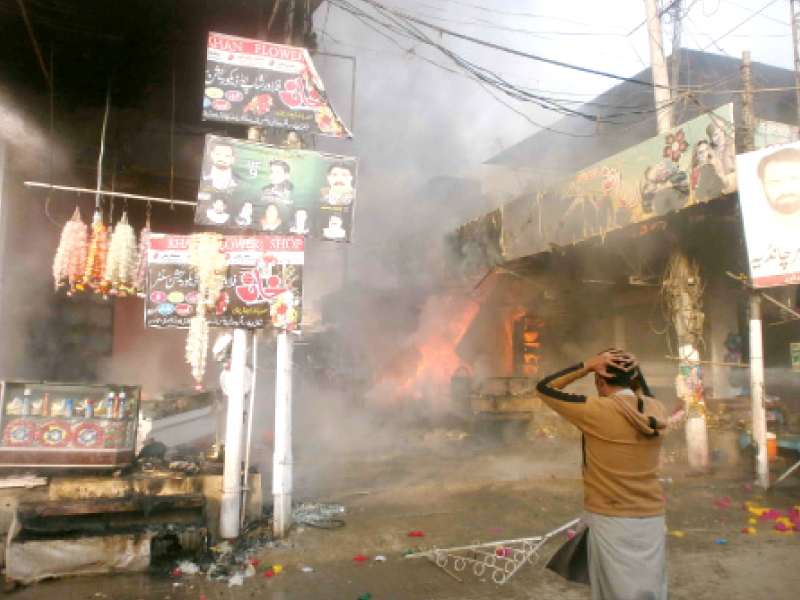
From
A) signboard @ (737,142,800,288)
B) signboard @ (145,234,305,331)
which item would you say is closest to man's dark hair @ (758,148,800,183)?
signboard @ (737,142,800,288)

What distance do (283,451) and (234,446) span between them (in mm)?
549

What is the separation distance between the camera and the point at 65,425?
5.62 meters

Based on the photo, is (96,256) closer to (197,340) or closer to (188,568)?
(197,340)

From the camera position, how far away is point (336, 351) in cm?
2097

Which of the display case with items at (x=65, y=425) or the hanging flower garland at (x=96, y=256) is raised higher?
the hanging flower garland at (x=96, y=256)

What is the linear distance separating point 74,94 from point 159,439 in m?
6.26

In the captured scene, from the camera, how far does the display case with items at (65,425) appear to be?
5.50 metres

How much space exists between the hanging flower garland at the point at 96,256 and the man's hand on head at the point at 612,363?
5503mm

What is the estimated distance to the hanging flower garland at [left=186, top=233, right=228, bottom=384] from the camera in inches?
237

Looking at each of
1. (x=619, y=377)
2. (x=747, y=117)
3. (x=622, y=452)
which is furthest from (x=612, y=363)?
(x=747, y=117)

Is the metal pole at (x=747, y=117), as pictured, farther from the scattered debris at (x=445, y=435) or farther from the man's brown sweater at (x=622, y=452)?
the scattered debris at (x=445, y=435)

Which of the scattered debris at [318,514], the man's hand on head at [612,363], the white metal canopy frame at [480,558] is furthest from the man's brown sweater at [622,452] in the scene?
the scattered debris at [318,514]

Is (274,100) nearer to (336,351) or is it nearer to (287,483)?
(287,483)

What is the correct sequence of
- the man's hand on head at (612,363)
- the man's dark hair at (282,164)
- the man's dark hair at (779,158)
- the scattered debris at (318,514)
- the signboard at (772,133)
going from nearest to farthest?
the man's hand on head at (612,363)
the scattered debris at (318,514)
the man's dark hair at (282,164)
the man's dark hair at (779,158)
the signboard at (772,133)
